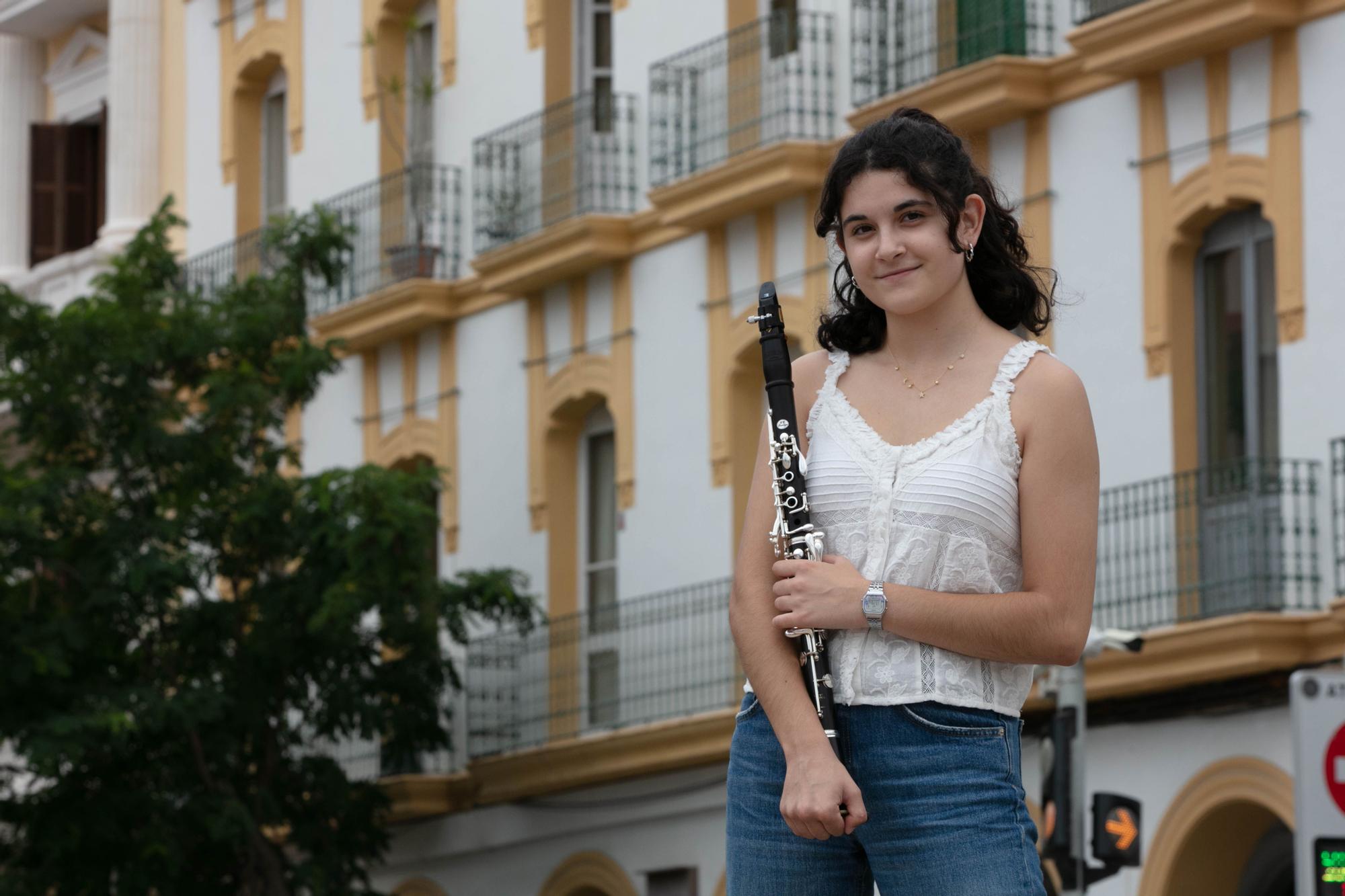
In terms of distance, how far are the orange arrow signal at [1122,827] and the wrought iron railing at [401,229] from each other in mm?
12316

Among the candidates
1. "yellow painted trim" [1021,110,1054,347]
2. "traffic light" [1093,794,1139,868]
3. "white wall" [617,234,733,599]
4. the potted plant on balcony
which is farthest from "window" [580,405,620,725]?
"traffic light" [1093,794,1139,868]

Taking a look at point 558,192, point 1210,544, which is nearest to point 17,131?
point 558,192

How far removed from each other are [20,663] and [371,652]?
3.81 meters

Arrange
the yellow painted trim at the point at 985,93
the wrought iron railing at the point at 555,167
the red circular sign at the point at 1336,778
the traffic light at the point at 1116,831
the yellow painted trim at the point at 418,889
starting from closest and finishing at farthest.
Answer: the red circular sign at the point at 1336,778, the traffic light at the point at 1116,831, the yellow painted trim at the point at 985,93, the wrought iron railing at the point at 555,167, the yellow painted trim at the point at 418,889

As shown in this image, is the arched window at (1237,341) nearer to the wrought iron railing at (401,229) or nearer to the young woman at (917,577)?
the wrought iron railing at (401,229)

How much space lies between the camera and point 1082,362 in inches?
824

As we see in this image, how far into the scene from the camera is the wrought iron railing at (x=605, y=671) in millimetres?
24188

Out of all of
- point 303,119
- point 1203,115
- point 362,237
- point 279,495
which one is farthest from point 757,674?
point 303,119

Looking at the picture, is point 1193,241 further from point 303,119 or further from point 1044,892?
point 1044,892

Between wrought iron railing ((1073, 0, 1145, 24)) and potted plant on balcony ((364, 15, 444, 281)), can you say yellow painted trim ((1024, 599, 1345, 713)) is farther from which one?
potted plant on balcony ((364, 15, 444, 281))

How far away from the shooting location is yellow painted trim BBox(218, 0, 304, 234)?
106 feet

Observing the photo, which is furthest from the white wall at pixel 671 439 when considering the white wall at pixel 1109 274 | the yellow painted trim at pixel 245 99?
the yellow painted trim at pixel 245 99

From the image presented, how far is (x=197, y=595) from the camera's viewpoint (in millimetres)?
24344

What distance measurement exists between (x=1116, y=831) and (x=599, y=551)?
33.3 ft
